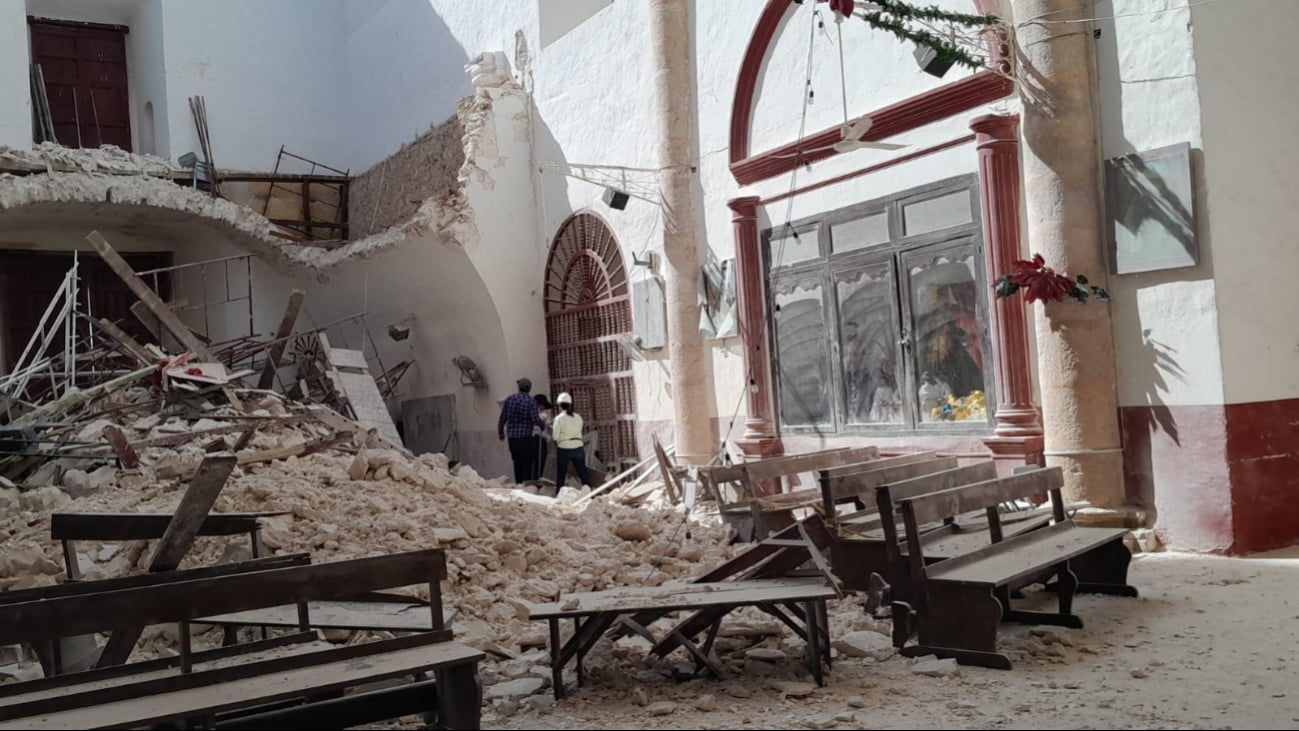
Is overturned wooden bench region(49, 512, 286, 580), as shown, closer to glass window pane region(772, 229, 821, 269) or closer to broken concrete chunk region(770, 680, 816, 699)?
broken concrete chunk region(770, 680, 816, 699)

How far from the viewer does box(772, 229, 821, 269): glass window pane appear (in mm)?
10609

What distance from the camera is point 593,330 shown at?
1448 centimetres

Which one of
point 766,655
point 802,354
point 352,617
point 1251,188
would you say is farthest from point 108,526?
point 1251,188

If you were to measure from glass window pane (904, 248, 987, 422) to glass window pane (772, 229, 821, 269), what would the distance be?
130 cm

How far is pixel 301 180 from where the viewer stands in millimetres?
19109

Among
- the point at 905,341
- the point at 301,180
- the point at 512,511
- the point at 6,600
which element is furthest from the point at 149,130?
the point at 6,600

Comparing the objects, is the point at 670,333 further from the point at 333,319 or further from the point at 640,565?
the point at 333,319

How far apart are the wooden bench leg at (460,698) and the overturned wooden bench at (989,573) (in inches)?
92.3

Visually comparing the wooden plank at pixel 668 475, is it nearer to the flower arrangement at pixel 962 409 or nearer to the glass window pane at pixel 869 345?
the glass window pane at pixel 869 345

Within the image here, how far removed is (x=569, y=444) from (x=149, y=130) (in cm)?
1156

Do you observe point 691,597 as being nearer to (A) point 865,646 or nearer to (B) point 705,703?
(B) point 705,703

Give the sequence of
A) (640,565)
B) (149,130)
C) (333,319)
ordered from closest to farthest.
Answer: (640,565) < (333,319) < (149,130)

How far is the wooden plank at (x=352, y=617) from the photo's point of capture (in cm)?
493

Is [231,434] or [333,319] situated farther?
[333,319]
